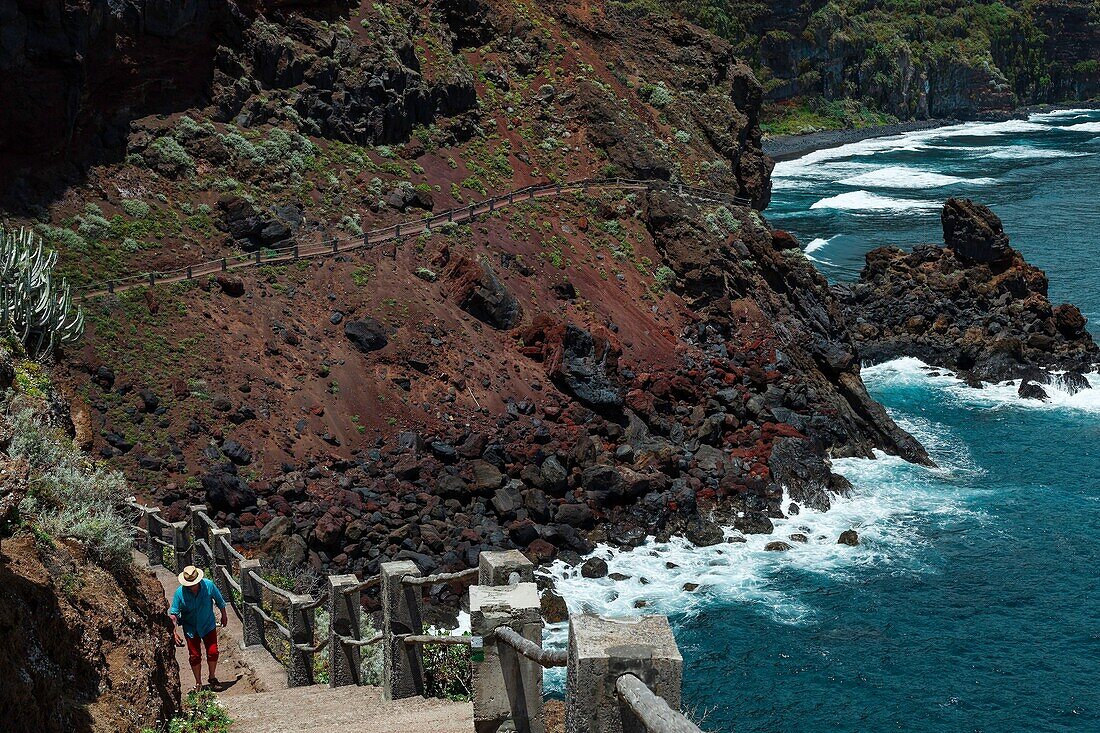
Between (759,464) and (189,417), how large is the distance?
1849cm

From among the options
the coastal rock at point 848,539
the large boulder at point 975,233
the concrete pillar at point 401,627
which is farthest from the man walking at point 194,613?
the large boulder at point 975,233

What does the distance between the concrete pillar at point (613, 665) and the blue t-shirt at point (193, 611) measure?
8217mm

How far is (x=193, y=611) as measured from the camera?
13.1 metres

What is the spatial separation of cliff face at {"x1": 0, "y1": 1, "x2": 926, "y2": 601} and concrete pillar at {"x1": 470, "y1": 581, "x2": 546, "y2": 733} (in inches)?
781

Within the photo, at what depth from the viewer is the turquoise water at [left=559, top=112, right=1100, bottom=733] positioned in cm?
2586

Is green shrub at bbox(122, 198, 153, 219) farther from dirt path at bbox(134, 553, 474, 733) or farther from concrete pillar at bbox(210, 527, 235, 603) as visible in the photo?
dirt path at bbox(134, 553, 474, 733)

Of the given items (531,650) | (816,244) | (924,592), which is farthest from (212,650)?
(816,244)

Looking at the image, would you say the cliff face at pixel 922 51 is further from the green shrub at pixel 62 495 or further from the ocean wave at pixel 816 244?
the green shrub at pixel 62 495

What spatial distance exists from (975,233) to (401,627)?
54.2 meters

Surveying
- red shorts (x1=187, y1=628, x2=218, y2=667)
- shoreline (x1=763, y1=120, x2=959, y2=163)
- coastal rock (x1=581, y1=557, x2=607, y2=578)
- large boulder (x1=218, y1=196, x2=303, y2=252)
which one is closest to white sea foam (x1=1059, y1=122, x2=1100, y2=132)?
shoreline (x1=763, y1=120, x2=959, y2=163)

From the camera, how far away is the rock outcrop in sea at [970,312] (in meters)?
51.5

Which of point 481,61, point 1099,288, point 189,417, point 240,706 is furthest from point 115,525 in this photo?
point 1099,288

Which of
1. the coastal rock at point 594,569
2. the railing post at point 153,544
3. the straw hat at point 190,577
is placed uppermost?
the straw hat at point 190,577

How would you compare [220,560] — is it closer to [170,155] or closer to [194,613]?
[194,613]
